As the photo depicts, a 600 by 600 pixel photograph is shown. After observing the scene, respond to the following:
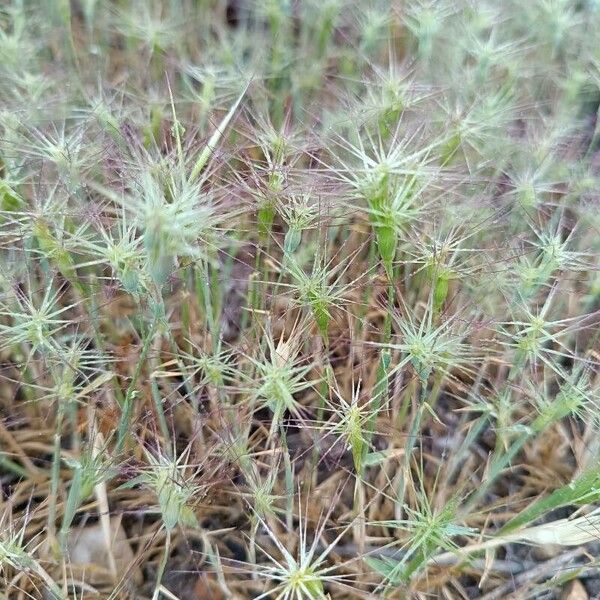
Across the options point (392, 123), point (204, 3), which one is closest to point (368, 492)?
point (392, 123)

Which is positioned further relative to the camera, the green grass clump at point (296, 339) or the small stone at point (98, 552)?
the small stone at point (98, 552)

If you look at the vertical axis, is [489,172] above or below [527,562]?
above

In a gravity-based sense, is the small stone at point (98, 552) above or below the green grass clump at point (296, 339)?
below

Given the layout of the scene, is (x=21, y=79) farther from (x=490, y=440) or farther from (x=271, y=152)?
(x=490, y=440)

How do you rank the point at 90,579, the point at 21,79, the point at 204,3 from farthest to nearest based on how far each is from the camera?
1. the point at 204,3
2. the point at 21,79
3. the point at 90,579

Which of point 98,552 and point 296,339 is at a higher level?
point 296,339

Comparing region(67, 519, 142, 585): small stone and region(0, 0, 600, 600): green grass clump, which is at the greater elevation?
region(0, 0, 600, 600): green grass clump

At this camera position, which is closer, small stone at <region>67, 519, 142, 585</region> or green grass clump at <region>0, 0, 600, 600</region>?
green grass clump at <region>0, 0, 600, 600</region>

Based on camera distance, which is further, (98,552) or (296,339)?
(98,552)
